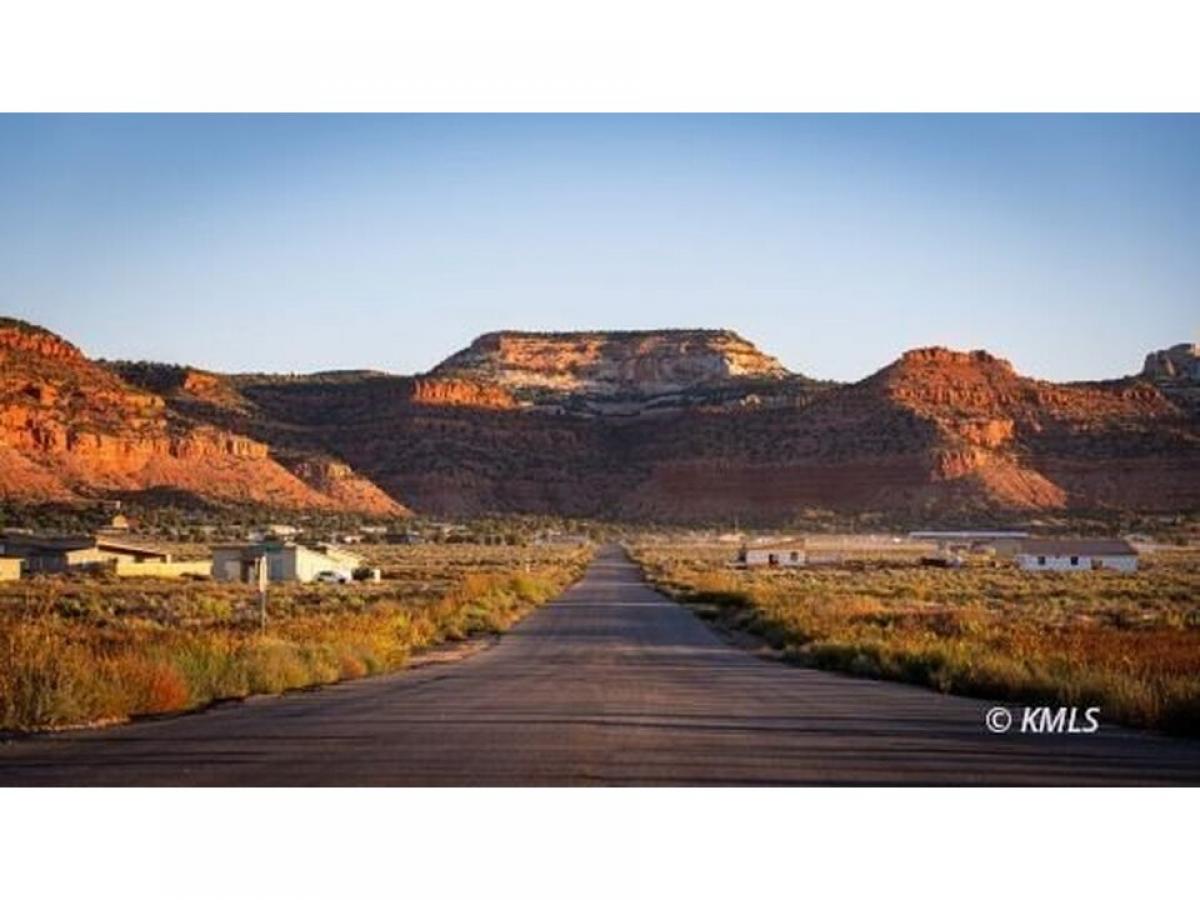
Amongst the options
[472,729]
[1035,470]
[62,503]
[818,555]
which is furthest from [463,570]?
[472,729]

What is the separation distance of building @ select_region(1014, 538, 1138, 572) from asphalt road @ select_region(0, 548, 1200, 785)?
48771 mm

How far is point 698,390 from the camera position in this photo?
506 ft

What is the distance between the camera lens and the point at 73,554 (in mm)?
59125

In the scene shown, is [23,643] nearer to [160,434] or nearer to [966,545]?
[160,434]

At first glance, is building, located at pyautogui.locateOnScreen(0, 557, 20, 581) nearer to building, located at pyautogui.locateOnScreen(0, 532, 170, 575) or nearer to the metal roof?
building, located at pyautogui.locateOnScreen(0, 532, 170, 575)

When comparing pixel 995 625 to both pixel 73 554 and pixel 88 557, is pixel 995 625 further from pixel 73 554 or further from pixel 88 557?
pixel 73 554

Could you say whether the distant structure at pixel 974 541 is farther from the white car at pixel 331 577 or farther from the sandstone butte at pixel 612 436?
the white car at pixel 331 577

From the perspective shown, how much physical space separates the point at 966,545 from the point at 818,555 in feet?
35.0

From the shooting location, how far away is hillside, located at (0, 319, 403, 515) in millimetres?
53594

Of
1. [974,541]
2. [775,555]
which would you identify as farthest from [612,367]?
[775,555]

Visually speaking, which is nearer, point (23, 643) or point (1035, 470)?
point (23, 643)

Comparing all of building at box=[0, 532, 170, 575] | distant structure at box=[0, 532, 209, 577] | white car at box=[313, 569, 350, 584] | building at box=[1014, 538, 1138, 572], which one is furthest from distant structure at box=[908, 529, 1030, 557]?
building at box=[0, 532, 170, 575]

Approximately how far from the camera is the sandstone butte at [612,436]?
2618 inches

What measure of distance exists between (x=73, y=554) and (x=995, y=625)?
1691 inches
